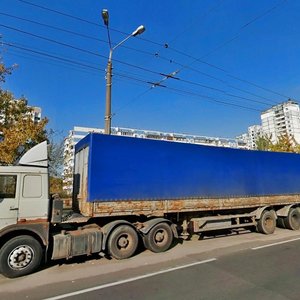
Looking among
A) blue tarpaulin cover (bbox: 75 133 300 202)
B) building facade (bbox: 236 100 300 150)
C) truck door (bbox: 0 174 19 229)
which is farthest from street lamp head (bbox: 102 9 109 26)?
building facade (bbox: 236 100 300 150)

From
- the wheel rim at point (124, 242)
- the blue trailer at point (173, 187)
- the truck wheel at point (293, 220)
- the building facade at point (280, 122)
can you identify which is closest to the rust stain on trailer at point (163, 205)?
the blue trailer at point (173, 187)

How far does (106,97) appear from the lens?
39.1 ft

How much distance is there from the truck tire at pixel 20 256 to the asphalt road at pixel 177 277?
8.8 inches

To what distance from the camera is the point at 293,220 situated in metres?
13.2

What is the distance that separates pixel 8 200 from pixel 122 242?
326cm

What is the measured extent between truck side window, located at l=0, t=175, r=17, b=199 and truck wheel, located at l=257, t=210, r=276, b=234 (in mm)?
9428

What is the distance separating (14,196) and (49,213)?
99cm

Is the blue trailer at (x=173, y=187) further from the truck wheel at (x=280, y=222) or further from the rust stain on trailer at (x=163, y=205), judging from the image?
the truck wheel at (x=280, y=222)

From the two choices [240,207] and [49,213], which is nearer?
[49,213]

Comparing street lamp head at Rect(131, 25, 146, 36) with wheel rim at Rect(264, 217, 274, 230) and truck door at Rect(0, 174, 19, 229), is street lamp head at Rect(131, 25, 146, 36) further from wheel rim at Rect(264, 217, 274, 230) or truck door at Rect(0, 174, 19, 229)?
wheel rim at Rect(264, 217, 274, 230)

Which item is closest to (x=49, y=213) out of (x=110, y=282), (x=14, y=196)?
(x=14, y=196)

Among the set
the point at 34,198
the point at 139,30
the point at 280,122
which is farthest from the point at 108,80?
the point at 280,122

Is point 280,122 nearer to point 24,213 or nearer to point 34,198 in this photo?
point 34,198

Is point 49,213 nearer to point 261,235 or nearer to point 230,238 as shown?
point 230,238
